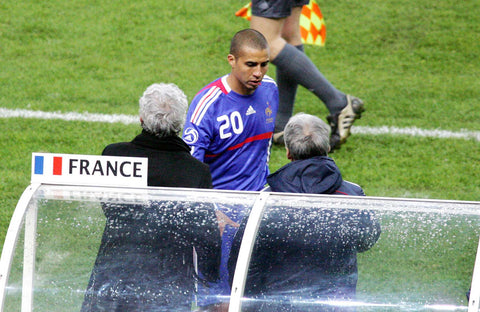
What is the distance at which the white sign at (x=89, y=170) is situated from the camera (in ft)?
9.12

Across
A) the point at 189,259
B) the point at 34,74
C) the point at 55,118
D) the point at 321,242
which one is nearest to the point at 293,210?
the point at 321,242

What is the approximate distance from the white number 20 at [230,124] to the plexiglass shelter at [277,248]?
1.24 meters

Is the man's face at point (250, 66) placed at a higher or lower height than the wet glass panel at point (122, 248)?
higher

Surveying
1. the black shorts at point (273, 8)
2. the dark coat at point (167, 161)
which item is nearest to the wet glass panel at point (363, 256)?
the dark coat at point (167, 161)

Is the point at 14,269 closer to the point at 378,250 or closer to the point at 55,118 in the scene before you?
the point at 378,250

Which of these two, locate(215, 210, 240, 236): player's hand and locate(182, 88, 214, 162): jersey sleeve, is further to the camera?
locate(182, 88, 214, 162): jersey sleeve

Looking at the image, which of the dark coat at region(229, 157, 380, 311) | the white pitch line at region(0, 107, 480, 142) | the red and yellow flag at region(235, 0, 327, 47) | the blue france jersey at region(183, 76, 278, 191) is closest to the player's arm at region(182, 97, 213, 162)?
the blue france jersey at region(183, 76, 278, 191)

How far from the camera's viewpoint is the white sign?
2.78 m

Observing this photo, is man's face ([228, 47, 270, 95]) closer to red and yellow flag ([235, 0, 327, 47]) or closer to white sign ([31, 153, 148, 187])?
white sign ([31, 153, 148, 187])

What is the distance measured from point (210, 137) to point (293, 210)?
134 centimetres

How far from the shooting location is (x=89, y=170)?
9.16 feet

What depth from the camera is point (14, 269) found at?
268 centimetres

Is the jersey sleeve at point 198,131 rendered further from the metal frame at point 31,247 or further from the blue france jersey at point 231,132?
the metal frame at point 31,247

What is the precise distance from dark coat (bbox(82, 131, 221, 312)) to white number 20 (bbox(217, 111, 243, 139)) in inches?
51.1
